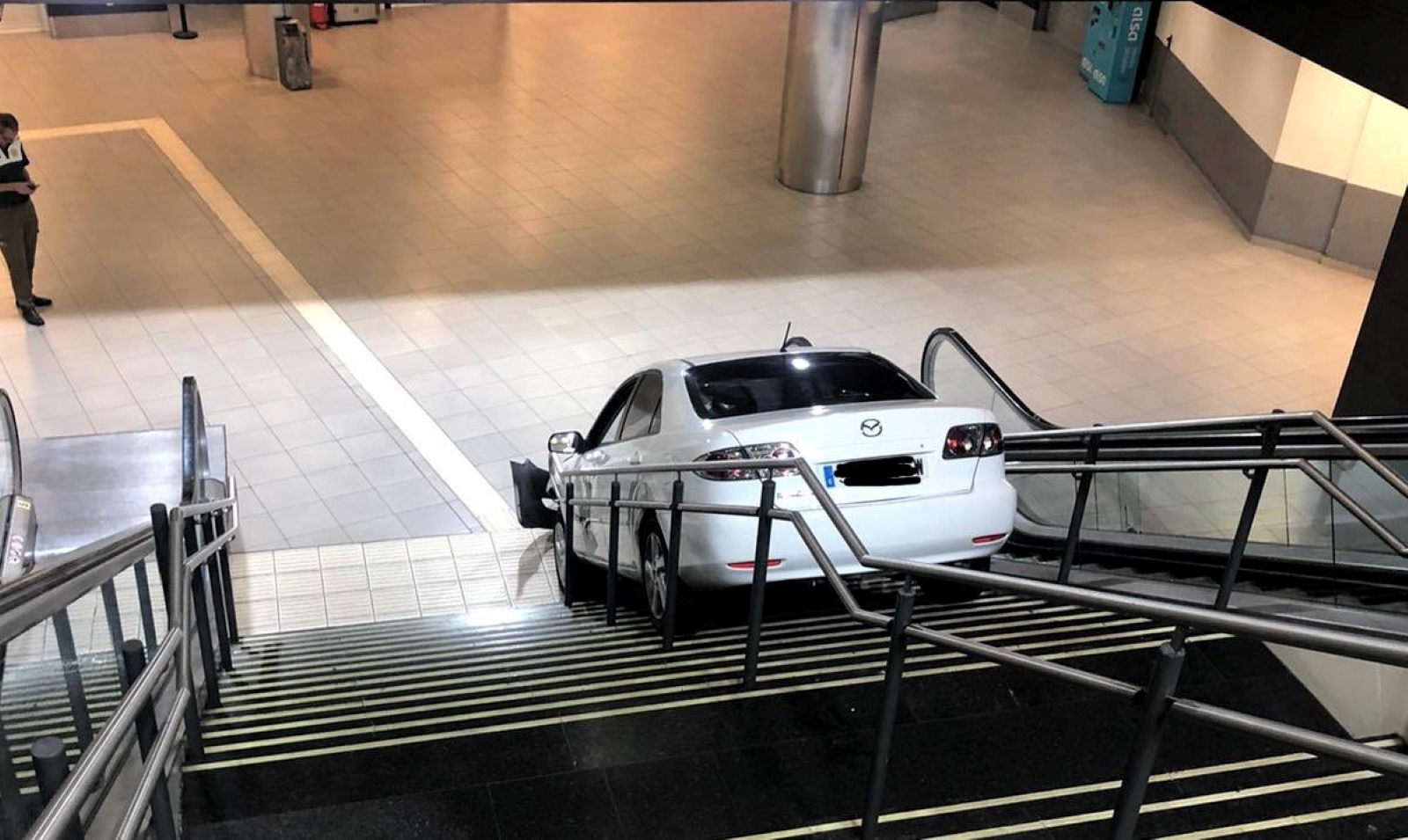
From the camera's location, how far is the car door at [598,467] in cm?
683

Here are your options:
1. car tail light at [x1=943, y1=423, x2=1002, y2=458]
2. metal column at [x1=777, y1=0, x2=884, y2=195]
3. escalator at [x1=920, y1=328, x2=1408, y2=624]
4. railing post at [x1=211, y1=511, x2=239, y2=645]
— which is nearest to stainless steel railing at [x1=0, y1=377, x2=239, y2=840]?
railing post at [x1=211, y1=511, x2=239, y2=645]

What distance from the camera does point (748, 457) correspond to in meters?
5.17

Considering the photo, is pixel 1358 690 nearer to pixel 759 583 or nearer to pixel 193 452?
pixel 759 583

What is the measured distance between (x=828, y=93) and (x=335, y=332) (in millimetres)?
6272

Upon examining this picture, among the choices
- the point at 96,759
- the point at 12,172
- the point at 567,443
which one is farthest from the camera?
the point at 12,172

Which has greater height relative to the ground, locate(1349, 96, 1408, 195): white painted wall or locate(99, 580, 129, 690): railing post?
locate(99, 580, 129, 690): railing post

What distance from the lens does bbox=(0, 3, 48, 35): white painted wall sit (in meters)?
17.7

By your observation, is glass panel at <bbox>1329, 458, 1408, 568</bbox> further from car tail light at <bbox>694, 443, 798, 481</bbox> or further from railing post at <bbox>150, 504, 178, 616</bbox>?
railing post at <bbox>150, 504, 178, 616</bbox>

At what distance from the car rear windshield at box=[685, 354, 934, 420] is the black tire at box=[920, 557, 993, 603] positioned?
861 millimetres

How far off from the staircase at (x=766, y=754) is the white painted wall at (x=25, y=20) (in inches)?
657

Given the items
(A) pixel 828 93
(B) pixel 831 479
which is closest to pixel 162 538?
(B) pixel 831 479

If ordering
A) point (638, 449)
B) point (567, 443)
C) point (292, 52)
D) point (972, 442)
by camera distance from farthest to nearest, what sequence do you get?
point (292, 52), point (567, 443), point (638, 449), point (972, 442)

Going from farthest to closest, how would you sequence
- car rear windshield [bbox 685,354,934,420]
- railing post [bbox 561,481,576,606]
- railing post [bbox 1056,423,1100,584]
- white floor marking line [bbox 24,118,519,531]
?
white floor marking line [bbox 24,118,519,531], railing post [bbox 561,481,576,606], car rear windshield [bbox 685,354,934,420], railing post [bbox 1056,423,1100,584]

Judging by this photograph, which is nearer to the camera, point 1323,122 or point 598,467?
point 598,467
